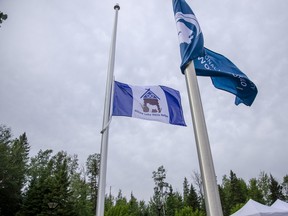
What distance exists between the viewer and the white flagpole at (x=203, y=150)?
3.38m

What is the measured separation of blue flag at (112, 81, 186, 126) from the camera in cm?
663

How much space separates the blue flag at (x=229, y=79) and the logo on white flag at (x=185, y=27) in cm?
63

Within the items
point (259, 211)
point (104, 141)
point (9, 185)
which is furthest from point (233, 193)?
point (104, 141)

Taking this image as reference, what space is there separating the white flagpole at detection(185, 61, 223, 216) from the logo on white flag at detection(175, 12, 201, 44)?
2.33ft

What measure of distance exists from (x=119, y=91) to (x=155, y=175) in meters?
67.1

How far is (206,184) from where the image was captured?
3514 millimetres

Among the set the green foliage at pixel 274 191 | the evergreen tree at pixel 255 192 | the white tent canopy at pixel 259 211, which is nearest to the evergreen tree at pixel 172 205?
the evergreen tree at pixel 255 192

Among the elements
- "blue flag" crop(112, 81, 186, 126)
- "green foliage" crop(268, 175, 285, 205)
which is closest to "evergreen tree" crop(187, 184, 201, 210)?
"green foliage" crop(268, 175, 285, 205)

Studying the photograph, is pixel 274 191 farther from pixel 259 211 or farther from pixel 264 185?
pixel 259 211

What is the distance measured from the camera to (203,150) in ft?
12.3

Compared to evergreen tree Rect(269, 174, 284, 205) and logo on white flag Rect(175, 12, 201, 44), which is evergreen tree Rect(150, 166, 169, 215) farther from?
logo on white flag Rect(175, 12, 201, 44)

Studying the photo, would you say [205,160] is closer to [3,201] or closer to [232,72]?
[232,72]

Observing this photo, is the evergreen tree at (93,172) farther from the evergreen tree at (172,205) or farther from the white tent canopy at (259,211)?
the white tent canopy at (259,211)

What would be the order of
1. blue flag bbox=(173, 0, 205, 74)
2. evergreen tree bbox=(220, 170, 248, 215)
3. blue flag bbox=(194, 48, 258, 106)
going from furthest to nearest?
evergreen tree bbox=(220, 170, 248, 215)
blue flag bbox=(194, 48, 258, 106)
blue flag bbox=(173, 0, 205, 74)
